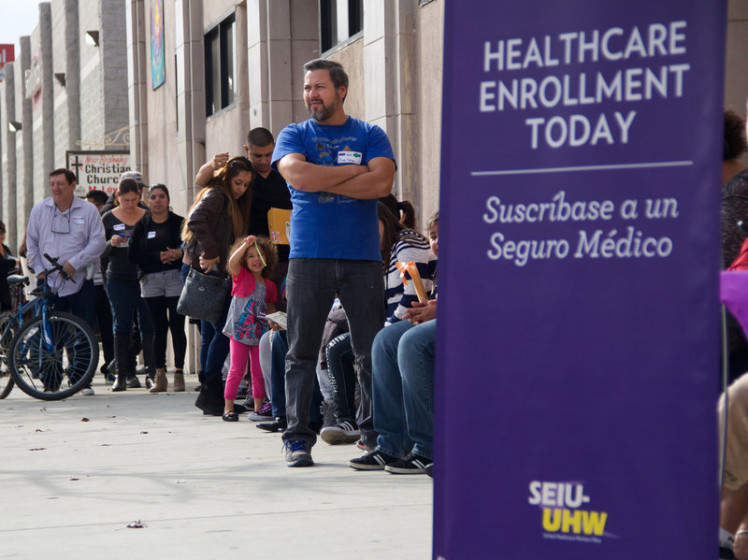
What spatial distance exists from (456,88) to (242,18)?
11738 millimetres

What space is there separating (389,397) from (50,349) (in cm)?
574

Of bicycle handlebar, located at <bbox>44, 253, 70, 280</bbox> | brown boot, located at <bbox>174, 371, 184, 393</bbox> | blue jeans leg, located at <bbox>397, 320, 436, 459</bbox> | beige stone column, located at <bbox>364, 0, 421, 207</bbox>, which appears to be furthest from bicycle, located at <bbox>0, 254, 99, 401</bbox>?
blue jeans leg, located at <bbox>397, 320, 436, 459</bbox>

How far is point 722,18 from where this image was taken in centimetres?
285

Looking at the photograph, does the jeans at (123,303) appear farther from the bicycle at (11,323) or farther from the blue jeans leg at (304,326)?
the blue jeans leg at (304,326)

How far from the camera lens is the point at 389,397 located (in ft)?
21.4

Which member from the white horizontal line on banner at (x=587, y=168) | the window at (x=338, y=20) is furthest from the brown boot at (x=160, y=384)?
the white horizontal line on banner at (x=587, y=168)

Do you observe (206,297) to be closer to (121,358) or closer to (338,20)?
(121,358)

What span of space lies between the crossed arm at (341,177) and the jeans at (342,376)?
1.21 m

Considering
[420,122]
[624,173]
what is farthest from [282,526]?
[420,122]

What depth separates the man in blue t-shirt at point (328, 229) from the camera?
6.48m

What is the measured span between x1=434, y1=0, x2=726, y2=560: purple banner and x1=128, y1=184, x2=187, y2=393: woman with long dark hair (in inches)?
339

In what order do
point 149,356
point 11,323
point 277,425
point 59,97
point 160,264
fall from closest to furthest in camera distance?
point 277,425 < point 160,264 < point 11,323 < point 149,356 < point 59,97

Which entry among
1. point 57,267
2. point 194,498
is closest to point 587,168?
point 194,498

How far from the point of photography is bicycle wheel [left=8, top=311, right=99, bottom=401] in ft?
37.4
